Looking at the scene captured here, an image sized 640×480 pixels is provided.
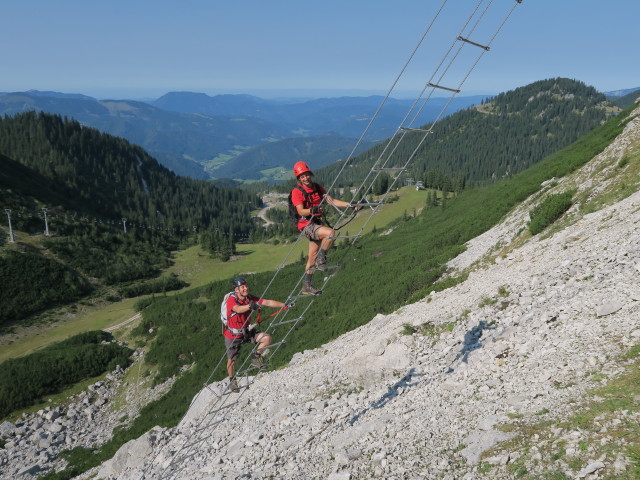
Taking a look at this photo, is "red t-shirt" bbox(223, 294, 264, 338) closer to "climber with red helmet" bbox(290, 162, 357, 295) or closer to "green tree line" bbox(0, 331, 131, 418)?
"climber with red helmet" bbox(290, 162, 357, 295)

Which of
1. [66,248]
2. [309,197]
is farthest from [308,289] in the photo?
[66,248]

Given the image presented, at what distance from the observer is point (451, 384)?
13266 millimetres

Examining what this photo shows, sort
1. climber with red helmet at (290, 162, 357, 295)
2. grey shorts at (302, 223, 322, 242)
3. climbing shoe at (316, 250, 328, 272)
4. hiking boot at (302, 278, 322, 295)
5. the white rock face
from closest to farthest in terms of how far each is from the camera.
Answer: the white rock face → climber with red helmet at (290, 162, 357, 295) → grey shorts at (302, 223, 322, 242) → climbing shoe at (316, 250, 328, 272) → hiking boot at (302, 278, 322, 295)

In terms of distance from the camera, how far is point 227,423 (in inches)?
784

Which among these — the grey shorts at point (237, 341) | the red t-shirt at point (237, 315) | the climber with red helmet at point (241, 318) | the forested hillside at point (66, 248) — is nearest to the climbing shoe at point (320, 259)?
the climber with red helmet at point (241, 318)

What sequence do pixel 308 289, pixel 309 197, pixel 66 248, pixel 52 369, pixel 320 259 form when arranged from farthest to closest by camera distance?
pixel 66 248, pixel 52 369, pixel 308 289, pixel 320 259, pixel 309 197

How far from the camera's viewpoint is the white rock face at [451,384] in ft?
34.2

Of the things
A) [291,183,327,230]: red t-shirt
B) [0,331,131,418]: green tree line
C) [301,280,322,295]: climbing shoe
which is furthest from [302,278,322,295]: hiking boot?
[0,331,131,418]: green tree line

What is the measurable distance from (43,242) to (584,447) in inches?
4803

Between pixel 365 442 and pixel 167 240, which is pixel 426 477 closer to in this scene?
pixel 365 442

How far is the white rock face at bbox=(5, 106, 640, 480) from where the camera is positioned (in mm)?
10438

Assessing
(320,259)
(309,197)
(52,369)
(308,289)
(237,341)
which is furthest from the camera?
(52,369)

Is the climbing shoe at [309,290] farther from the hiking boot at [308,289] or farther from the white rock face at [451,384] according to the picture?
the white rock face at [451,384]

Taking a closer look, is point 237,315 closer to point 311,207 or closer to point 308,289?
point 308,289
